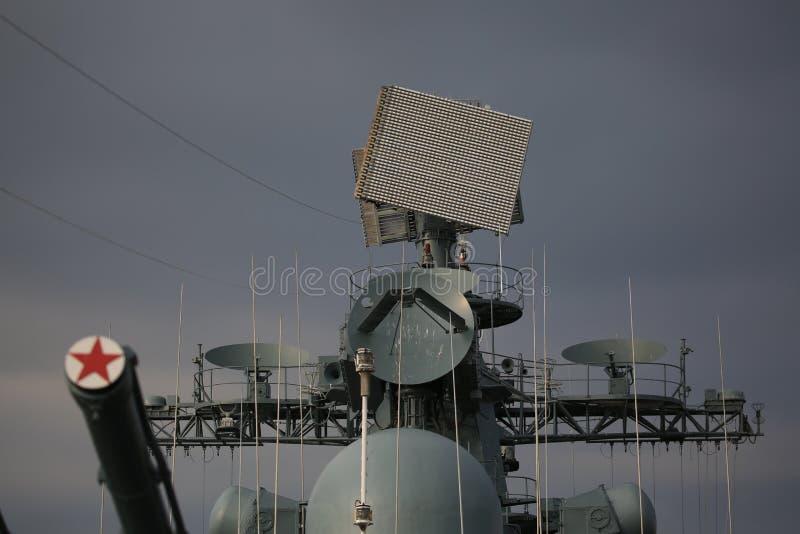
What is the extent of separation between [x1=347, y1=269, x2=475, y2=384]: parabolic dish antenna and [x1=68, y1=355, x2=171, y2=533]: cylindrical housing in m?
15.6

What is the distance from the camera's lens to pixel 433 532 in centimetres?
1742

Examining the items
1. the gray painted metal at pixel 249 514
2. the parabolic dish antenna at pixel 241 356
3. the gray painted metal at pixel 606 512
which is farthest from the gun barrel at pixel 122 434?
the parabolic dish antenna at pixel 241 356

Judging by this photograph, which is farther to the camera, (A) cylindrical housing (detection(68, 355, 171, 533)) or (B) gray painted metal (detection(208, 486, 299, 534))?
(B) gray painted metal (detection(208, 486, 299, 534))

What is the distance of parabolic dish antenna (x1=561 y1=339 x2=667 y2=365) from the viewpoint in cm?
3500

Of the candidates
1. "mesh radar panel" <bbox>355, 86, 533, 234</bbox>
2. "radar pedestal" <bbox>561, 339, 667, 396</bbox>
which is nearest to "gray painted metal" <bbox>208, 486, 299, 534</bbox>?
"mesh radar panel" <bbox>355, 86, 533, 234</bbox>

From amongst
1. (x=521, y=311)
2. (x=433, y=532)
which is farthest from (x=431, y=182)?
(x=433, y=532)

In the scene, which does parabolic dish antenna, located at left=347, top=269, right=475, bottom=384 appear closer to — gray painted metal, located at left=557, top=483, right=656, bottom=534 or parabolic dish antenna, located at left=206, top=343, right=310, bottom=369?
gray painted metal, located at left=557, top=483, right=656, bottom=534

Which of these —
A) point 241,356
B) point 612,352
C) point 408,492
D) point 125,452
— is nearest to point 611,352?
point 612,352

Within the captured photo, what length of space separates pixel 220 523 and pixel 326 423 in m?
10.6

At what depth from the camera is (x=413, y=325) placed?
2577cm

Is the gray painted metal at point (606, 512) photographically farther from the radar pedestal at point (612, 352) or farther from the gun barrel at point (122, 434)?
the gun barrel at point (122, 434)

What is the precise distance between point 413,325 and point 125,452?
16.7 m

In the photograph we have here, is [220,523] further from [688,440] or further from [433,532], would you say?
[688,440]

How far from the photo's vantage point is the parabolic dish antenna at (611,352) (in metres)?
35.0
